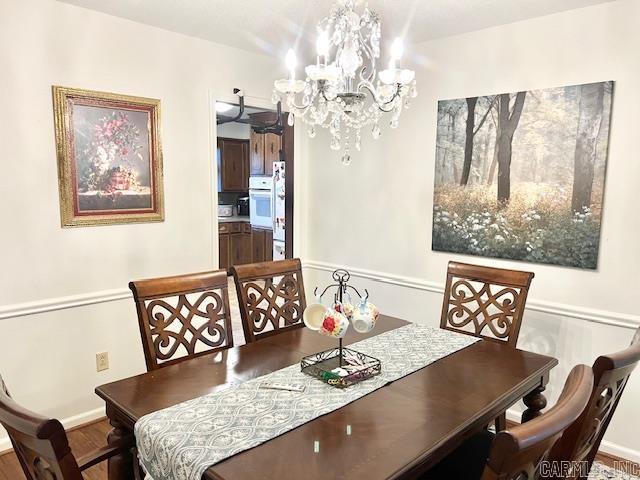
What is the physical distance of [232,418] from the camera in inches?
54.1

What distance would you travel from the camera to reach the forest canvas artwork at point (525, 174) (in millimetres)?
2445

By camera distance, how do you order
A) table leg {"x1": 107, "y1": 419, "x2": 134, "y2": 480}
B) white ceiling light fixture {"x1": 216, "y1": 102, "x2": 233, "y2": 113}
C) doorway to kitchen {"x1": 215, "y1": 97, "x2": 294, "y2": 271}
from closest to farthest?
table leg {"x1": 107, "y1": 419, "x2": 134, "y2": 480} → white ceiling light fixture {"x1": 216, "y1": 102, "x2": 233, "y2": 113} → doorway to kitchen {"x1": 215, "y1": 97, "x2": 294, "y2": 271}

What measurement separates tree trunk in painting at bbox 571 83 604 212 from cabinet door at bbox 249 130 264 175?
477 centimetres

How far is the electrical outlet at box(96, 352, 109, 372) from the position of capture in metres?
2.80

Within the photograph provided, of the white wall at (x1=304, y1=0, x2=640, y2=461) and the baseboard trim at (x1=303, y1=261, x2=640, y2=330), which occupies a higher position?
the white wall at (x1=304, y1=0, x2=640, y2=461)

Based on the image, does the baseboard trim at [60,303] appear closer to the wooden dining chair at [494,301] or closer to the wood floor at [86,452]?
the wood floor at [86,452]

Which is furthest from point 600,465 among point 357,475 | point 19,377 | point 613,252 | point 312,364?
point 19,377

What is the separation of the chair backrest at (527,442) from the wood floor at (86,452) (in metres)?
1.96

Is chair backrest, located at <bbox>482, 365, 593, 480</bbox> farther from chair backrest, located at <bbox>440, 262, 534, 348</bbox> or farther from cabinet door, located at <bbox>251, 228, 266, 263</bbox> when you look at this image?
cabinet door, located at <bbox>251, 228, 266, 263</bbox>

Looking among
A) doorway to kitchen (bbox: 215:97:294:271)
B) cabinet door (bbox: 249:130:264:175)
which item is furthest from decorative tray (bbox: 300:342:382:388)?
cabinet door (bbox: 249:130:264:175)

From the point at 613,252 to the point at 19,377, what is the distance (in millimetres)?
3242

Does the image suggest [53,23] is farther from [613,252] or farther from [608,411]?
[613,252]

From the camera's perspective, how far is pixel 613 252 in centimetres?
242

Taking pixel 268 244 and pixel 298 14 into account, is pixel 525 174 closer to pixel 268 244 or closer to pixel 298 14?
pixel 298 14
